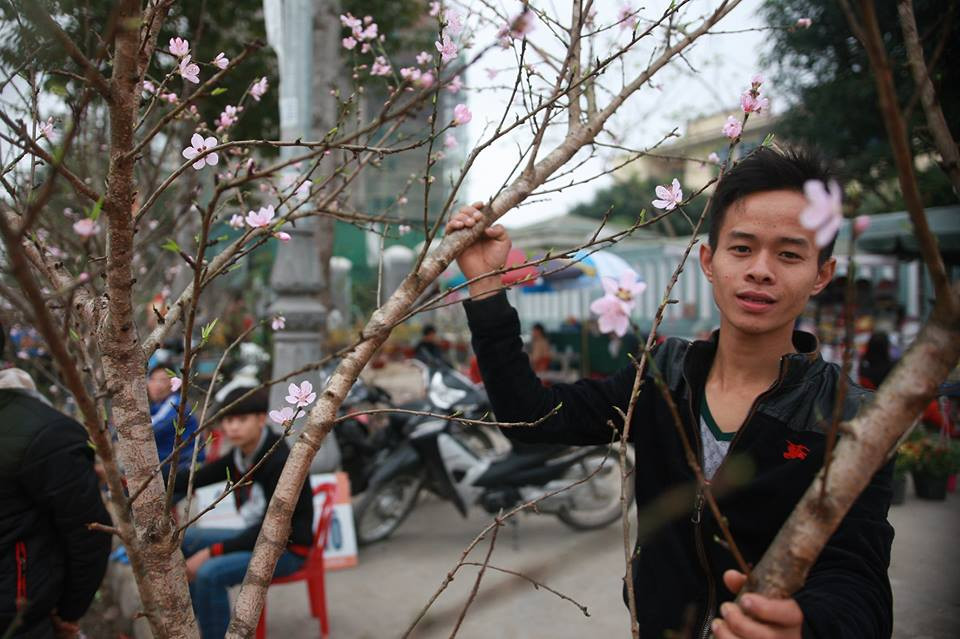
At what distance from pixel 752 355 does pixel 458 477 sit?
3.73 m

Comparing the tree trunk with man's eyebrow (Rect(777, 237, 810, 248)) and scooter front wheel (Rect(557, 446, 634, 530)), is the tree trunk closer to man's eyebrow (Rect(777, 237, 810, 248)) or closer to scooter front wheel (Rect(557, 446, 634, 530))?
man's eyebrow (Rect(777, 237, 810, 248))

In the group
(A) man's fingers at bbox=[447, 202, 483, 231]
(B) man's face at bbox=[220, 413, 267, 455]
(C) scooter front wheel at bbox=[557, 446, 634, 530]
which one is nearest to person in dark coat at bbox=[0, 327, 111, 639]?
(B) man's face at bbox=[220, 413, 267, 455]

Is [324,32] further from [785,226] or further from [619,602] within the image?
[785,226]

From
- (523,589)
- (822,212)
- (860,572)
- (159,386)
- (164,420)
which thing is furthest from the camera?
(159,386)

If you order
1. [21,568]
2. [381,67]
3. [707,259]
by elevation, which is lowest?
[21,568]

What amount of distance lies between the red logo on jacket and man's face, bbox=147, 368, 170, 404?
3791mm

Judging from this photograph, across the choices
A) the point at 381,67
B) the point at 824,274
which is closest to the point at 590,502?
the point at 381,67

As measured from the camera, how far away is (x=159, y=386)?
14.1 feet

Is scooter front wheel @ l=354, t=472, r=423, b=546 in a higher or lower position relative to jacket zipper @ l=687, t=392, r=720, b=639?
lower

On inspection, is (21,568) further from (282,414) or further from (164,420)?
(164,420)

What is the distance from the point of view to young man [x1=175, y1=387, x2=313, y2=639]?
3.18m

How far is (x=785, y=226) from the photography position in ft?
4.44

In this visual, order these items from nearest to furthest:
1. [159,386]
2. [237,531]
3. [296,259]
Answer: [237,531] → [159,386] → [296,259]

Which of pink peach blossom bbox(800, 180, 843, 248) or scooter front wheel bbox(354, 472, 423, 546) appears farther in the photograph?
scooter front wheel bbox(354, 472, 423, 546)
